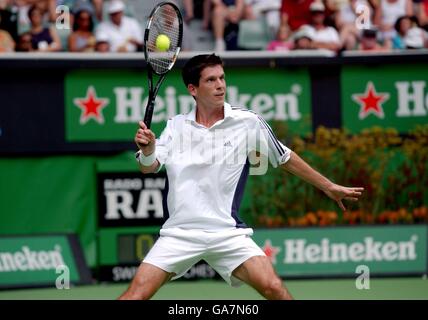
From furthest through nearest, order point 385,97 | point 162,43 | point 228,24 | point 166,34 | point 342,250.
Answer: point 228,24, point 385,97, point 342,250, point 166,34, point 162,43

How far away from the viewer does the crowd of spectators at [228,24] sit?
12.9 meters

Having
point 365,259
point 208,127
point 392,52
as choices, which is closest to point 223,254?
point 208,127

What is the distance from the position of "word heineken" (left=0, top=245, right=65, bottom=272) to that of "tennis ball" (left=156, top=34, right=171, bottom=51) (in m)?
4.58

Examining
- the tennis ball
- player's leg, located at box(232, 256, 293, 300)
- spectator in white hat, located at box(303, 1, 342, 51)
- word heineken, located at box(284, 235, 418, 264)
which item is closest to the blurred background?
word heineken, located at box(284, 235, 418, 264)

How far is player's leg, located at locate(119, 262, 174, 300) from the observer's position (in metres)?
6.68

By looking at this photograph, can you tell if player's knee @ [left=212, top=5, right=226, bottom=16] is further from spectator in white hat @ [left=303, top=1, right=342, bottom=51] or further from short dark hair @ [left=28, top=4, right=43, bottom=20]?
short dark hair @ [left=28, top=4, right=43, bottom=20]

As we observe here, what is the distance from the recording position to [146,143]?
668 centimetres

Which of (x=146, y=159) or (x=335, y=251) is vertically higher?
(x=146, y=159)

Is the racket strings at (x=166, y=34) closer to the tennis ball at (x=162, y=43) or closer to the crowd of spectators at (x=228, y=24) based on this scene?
the tennis ball at (x=162, y=43)

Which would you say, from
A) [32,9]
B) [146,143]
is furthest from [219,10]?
[146,143]

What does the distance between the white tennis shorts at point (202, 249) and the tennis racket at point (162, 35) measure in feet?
3.13

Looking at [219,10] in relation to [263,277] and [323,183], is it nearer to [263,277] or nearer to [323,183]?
[323,183]

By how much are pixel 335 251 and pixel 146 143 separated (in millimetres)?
5314

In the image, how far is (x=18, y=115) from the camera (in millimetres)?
11664
